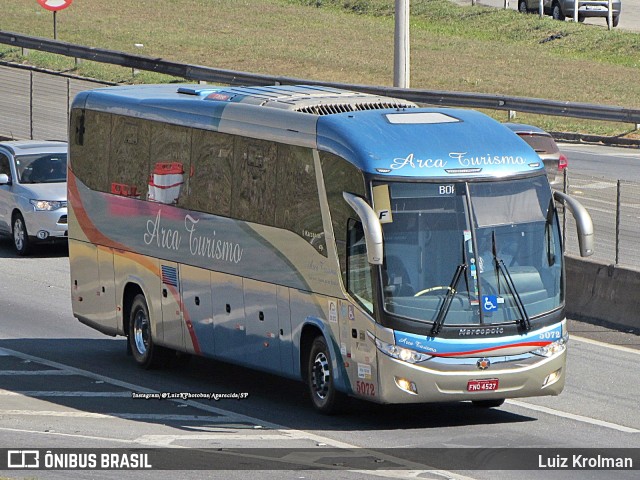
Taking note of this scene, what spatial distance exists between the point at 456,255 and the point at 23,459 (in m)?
4.38

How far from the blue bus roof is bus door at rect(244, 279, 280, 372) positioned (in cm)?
162

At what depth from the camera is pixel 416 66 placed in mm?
47219

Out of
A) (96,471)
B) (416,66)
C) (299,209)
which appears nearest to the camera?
(96,471)

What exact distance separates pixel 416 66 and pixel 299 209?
3299 centimetres

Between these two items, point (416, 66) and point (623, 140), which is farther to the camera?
point (416, 66)

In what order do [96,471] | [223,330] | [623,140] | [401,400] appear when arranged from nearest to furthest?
[96,471], [401,400], [223,330], [623,140]

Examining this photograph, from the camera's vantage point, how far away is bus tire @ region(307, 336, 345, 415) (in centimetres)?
1441

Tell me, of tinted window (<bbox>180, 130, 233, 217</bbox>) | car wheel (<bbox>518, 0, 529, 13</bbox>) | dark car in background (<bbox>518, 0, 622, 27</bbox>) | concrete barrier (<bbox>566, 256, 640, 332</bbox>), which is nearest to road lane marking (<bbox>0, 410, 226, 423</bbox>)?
tinted window (<bbox>180, 130, 233, 217</bbox>)

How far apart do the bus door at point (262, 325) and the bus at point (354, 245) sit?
0.02m

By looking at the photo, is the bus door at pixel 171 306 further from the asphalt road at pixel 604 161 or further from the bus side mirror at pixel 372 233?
the asphalt road at pixel 604 161

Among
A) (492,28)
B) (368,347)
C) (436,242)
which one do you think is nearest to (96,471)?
(368,347)

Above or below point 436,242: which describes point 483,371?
below

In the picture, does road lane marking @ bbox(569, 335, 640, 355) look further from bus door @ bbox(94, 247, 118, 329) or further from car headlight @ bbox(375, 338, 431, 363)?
bus door @ bbox(94, 247, 118, 329)

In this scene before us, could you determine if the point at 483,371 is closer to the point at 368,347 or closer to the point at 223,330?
the point at 368,347
